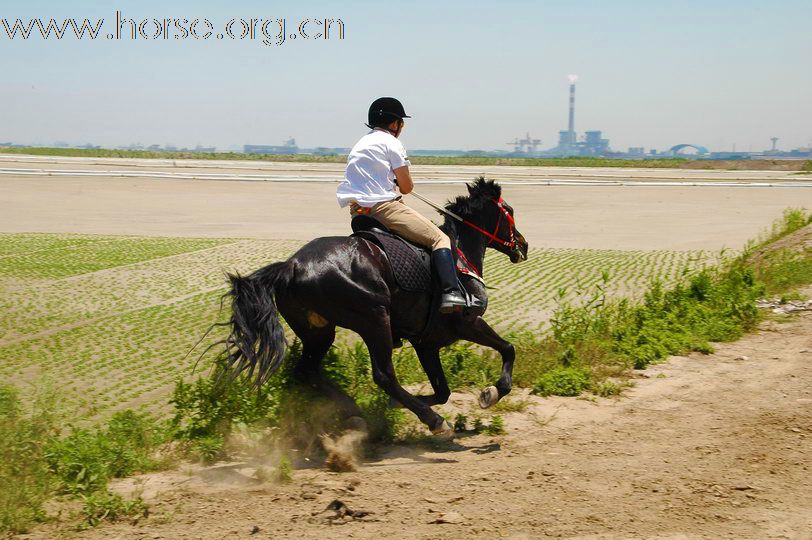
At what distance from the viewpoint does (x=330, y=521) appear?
5.69 meters

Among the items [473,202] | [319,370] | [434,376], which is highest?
[473,202]

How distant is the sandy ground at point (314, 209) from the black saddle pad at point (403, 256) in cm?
1674

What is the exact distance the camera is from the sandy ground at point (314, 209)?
2684 cm

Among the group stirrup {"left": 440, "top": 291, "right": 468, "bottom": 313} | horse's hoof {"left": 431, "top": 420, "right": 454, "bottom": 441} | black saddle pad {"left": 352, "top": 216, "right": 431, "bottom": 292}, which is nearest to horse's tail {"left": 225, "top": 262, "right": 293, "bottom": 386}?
black saddle pad {"left": 352, "top": 216, "right": 431, "bottom": 292}

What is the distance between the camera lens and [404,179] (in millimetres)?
7727

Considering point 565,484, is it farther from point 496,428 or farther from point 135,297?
point 135,297

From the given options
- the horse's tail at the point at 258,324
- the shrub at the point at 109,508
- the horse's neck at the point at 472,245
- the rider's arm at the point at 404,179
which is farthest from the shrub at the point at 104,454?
the horse's neck at the point at 472,245

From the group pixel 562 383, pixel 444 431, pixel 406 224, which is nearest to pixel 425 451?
pixel 444 431

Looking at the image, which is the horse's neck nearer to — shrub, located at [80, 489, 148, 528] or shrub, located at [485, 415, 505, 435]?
shrub, located at [485, 415, 505, 435]

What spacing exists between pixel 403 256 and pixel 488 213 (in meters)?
1.46

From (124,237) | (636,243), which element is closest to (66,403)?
(124,237)

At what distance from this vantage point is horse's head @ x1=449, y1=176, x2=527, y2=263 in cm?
866

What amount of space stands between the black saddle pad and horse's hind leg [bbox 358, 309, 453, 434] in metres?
0.39

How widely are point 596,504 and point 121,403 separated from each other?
5.52 metres
